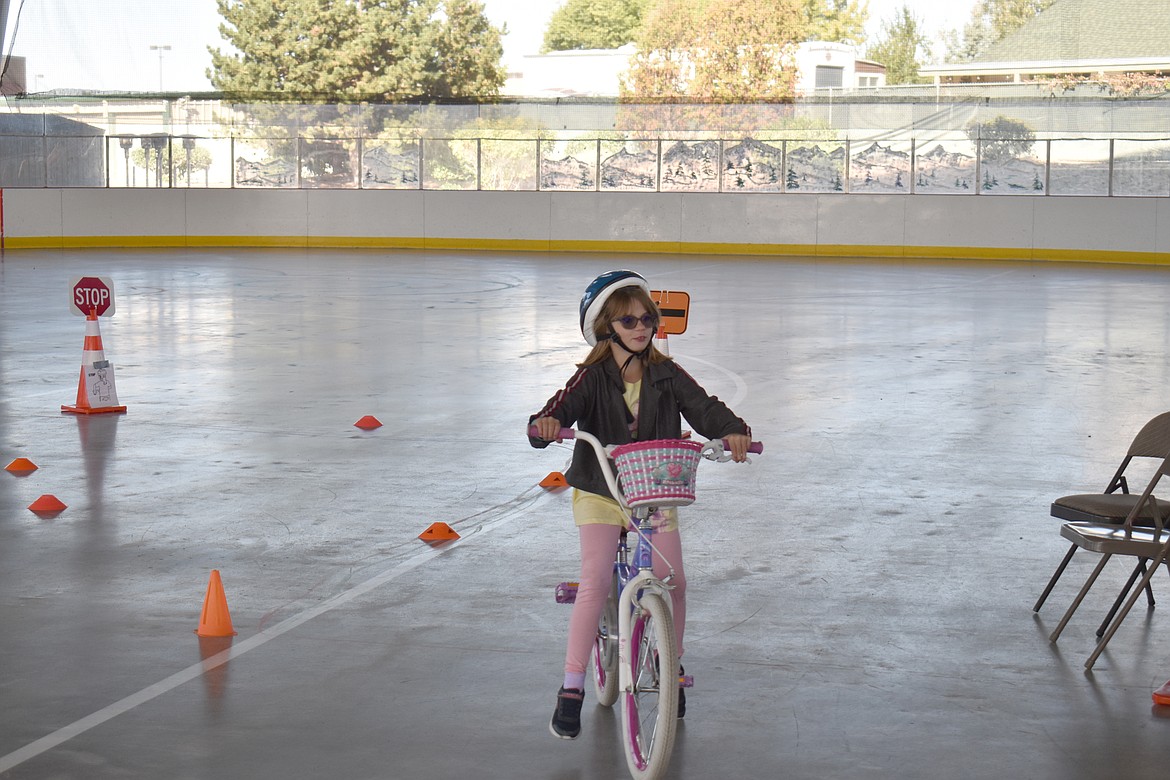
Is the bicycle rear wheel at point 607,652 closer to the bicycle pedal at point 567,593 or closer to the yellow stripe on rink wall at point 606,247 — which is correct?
the bicycle pedal at point 567,593

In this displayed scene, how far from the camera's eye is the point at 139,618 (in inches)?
230

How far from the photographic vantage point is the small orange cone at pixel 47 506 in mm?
7730

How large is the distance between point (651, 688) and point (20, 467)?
5756 mm

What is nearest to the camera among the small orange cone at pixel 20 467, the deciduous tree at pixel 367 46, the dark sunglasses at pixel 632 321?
the dark sunglasses at pixel 632 321

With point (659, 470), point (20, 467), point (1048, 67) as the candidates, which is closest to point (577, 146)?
point (1048, 67)

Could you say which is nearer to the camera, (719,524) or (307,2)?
(719,524)

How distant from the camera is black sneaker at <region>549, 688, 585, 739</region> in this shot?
454 cm

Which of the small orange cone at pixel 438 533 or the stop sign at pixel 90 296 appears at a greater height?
the stop sign at pixel 90 296

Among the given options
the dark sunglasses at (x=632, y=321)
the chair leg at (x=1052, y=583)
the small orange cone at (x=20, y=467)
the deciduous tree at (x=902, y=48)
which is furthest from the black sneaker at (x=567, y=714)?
the deciduous tree at (x=902, y=48)

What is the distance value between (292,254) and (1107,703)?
89.6 ft

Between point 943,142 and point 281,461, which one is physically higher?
point 943,142

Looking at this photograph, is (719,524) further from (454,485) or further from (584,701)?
(584,701)

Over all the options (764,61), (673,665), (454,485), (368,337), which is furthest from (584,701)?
A: (764,61)

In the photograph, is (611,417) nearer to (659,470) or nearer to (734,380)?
(659,470)
